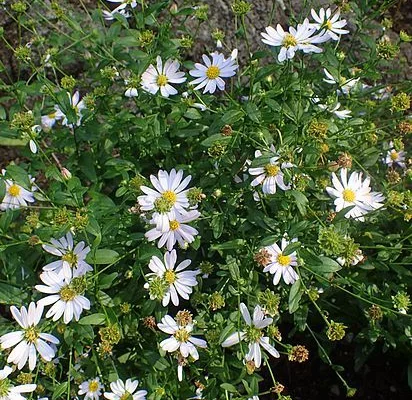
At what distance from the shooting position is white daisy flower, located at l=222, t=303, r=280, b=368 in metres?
2.03

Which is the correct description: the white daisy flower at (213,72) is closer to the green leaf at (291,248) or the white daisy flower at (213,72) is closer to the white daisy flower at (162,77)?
the white daisy flower at (162,77)

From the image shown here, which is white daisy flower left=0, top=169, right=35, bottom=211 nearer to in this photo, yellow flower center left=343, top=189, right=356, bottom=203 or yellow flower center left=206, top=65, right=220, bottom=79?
yellow flower center left=206, top=65, right=220, bottom=79

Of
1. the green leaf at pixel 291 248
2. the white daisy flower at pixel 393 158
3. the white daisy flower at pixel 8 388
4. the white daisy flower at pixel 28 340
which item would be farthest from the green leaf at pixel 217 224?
the white daisy flower at pixel 393 158

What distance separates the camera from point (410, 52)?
12.5 feet

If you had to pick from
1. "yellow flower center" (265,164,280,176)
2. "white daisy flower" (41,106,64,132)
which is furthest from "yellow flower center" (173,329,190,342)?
"white daisy flower" (41,106,64,132)

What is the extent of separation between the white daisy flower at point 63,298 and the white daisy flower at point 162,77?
0.79 metres

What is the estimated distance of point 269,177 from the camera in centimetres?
209

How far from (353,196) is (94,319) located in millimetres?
996

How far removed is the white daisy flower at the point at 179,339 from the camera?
6.75ft

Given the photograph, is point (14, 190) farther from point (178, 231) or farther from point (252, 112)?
point (252, 112)

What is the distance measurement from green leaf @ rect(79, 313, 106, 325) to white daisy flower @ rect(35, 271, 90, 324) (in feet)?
0.10

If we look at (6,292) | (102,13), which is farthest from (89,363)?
(102,13)

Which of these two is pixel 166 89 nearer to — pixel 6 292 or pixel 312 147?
pixel 312 147

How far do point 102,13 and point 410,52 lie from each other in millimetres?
2004
